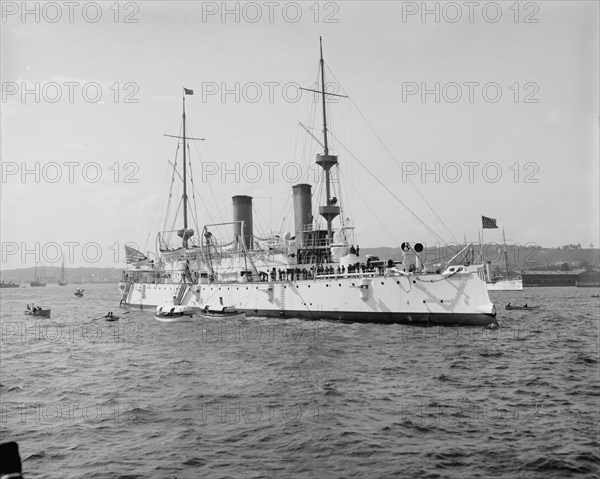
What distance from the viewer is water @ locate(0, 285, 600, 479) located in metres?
9.96

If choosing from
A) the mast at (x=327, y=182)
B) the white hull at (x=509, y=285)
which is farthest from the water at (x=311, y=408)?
the white hull at (x=509, y=285)

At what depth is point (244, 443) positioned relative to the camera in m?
11.0

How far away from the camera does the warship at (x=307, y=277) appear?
29.5m

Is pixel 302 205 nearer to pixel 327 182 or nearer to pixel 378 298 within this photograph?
pixel 327 182

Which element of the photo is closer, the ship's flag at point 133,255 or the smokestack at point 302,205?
the smokestack at point 302,205

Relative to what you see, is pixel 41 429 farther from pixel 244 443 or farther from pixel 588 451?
pixel 588 451

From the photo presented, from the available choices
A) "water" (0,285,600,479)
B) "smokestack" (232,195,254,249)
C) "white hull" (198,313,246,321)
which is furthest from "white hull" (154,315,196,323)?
"smokestack" (232,195,254,249)

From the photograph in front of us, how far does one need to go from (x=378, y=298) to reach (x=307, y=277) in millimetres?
6688

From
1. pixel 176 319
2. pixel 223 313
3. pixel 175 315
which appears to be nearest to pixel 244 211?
pixel 175 315

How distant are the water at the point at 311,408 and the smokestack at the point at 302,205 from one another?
1950 cm

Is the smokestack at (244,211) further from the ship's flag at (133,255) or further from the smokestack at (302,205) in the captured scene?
the ship's flag at (133,255)

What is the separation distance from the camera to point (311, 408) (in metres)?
13.8

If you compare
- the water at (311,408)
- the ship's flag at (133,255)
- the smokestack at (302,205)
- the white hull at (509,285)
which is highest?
the smokestack at (302,205)

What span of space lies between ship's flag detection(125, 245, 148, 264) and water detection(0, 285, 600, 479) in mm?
34548
